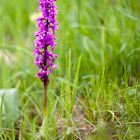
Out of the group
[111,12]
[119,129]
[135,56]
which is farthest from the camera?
[111,12]

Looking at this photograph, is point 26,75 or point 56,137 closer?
point 56,137

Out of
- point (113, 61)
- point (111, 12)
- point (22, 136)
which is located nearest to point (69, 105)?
point (22, 136)

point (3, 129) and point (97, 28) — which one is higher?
point (97, 28)

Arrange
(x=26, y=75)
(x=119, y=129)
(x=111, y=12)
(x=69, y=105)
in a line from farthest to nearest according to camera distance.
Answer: (x=111, y=12), (x=26, y=75), (x=69, y=105), (x=119, y=129)

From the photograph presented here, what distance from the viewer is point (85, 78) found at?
3.26 m

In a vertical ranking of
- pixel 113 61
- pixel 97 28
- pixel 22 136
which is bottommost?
pixel 22 136

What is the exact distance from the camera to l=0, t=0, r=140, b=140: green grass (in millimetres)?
2406

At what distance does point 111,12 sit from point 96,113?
68.4 inches

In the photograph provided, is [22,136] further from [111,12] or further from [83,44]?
[111,12]

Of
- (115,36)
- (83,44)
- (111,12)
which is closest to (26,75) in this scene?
(83,44)

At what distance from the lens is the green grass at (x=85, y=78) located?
7.89 ft

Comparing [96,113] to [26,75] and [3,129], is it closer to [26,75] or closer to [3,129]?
[3,129]

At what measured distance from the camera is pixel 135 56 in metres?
3.17

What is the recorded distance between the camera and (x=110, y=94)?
2477 millimetres
